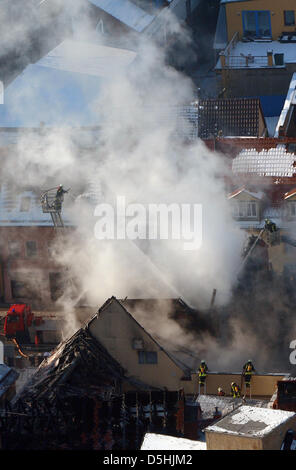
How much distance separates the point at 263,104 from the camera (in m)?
51.6

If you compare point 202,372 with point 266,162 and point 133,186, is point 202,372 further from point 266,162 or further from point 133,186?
point 266,162

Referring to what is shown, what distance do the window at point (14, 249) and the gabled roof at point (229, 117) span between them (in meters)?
9.35

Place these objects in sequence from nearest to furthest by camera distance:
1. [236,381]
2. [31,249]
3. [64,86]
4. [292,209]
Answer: [236,381]
[292,209]
[31,249]
[64,86]

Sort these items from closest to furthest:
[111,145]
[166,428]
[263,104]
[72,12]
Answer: [166,428] → [111,145] → [263,104] → [72,12]

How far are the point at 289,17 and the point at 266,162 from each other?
571 inches

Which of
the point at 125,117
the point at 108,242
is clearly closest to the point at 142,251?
the point at 108,242

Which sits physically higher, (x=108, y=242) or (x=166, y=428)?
(x=108, y=242)

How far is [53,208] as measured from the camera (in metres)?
43.9

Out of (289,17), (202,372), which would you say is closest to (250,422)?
(202,372)

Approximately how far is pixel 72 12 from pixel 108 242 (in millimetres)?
16970

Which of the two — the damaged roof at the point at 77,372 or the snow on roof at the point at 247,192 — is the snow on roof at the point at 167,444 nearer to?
the damaged roof at the point at 77,372

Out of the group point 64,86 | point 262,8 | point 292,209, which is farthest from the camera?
point 262,8
